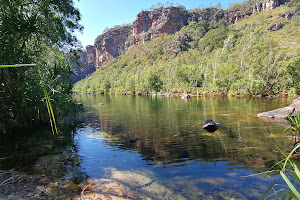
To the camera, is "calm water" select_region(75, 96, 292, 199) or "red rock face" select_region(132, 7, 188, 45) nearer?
"calm water" select_region(75, 96, 292, 199)

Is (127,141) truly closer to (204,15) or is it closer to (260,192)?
(260,192)

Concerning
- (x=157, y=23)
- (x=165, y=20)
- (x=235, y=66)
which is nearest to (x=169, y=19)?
(x=165, y=20)

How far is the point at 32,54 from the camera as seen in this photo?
10867 millimetres

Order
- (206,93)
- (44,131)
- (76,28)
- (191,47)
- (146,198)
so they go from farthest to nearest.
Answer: (191,47) → (206,93) → (44,131) → (76,28) → (146,198)

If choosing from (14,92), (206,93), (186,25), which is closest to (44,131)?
(14,92)

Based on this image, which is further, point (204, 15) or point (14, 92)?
point (204, 15)

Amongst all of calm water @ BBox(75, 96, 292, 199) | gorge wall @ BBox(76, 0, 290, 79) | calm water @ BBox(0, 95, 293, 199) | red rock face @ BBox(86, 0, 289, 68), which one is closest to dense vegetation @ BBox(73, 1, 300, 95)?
calm water @ BBox(0, 95, 293, 199)

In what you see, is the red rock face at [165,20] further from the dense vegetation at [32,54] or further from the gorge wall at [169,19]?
the dense vegetation at [32,54]

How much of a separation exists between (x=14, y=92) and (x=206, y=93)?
5280cm

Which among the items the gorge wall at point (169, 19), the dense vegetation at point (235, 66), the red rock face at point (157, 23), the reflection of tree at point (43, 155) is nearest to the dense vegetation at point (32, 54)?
the reflection of tree at point (43, 155)

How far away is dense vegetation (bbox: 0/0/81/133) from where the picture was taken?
9180 mm

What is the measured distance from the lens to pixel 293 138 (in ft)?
35.6

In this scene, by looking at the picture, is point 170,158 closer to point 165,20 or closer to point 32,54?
point 32,54

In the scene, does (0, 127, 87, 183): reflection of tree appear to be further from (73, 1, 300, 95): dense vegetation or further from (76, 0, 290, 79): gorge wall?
(76, 0, 290, 79): gorge wall
